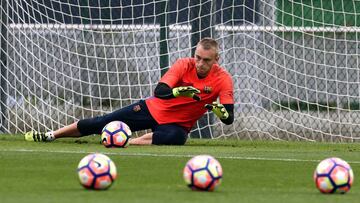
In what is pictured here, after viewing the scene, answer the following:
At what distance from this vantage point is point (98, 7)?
17344 millimetres

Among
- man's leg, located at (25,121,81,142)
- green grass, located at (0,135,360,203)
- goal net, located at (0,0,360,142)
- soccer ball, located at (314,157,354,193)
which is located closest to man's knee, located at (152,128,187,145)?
green grass, located at (0,135,360,203)

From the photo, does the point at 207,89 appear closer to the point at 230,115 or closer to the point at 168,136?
the point at 230,115

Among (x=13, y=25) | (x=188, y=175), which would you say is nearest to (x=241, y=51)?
(x=13, y=25)

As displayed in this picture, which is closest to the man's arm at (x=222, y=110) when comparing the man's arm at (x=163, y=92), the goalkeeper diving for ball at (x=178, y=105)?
the goalkeeper diving for ball at (x=178, y=105)

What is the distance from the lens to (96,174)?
801cm

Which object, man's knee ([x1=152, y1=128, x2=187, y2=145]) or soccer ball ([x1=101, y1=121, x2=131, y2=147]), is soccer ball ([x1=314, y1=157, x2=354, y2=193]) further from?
man's knee ([x1=152, y1=128, x2=187, y2=145])

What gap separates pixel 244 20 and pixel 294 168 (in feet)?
21.7

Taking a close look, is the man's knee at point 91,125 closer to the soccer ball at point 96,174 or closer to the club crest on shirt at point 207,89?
the club crest on shirt at point 207,89

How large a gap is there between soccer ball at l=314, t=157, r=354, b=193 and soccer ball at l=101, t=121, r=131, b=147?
536 cm

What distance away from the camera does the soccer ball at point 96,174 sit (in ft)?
26.3

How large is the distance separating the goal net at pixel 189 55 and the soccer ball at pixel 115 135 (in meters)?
3.71

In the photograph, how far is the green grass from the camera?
307 inches

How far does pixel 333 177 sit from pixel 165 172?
221 centimetres

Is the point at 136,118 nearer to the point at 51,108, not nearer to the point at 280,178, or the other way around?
the point at 51,108
